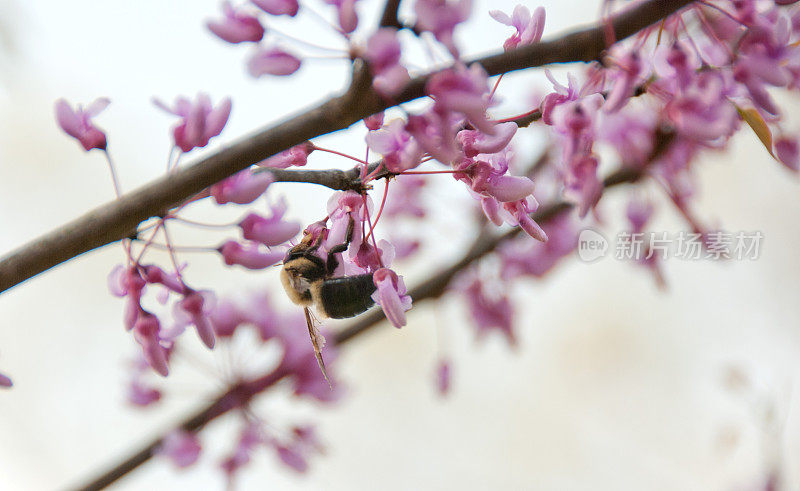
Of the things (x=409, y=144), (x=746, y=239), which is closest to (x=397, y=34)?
(x=409, y=144)

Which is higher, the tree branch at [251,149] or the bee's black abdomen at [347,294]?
the tree branch at [251,149]

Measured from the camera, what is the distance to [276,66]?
644 millimetres

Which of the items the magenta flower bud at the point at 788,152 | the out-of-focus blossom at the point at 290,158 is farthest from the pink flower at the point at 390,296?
the magenta flower bud at the point at 788,152

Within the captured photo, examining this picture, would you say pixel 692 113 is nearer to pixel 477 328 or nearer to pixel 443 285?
pixel 443 285

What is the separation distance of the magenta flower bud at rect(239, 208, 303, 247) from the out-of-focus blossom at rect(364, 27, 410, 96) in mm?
237

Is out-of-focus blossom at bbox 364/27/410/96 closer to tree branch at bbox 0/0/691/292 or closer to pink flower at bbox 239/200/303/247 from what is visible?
tree branch at bbox 0/0/691/292

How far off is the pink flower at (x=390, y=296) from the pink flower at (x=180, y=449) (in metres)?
0.86

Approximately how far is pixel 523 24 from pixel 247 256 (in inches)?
16.0

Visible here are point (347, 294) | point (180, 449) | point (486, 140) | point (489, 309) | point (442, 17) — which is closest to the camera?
point (442, 17)

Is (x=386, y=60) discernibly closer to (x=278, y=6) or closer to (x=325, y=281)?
(x=278, y=6)

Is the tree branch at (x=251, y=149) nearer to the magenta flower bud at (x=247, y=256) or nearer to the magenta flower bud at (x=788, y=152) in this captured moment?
the magenta flower bud at (x=247, y=256)

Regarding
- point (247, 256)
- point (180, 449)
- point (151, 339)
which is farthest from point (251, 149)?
point (180, 449)

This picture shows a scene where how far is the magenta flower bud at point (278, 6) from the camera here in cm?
67

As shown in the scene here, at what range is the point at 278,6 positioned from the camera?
67 centimetres
